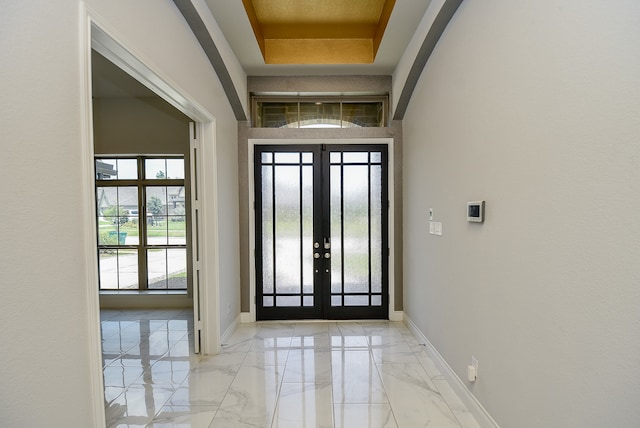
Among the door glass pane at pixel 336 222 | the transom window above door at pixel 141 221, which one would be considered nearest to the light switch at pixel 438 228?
the door glass pane at pixel 336 222

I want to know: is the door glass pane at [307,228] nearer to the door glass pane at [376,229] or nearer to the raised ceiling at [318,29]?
the door glass pane at [376,229]

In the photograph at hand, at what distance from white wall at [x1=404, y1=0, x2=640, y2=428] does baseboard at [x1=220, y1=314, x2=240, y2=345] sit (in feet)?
7.69

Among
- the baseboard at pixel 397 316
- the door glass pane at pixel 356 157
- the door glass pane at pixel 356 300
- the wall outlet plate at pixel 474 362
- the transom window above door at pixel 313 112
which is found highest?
the transom window above door at pixel 313 112

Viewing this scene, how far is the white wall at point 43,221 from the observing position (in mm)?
1104

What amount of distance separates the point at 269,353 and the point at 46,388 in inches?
87.0

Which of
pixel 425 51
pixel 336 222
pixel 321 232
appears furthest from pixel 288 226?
pixel 425 51

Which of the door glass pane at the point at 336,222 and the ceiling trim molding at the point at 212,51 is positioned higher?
the ceiling trim molding at the point at 212,51

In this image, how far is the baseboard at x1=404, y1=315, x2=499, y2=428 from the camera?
6.70ft

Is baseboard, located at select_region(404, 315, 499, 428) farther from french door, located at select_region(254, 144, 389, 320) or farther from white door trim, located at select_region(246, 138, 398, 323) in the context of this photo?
french door, located at select_region(254, 144, 389, 320)

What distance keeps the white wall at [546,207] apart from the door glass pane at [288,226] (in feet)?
6.77

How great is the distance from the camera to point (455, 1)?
242 centimetres

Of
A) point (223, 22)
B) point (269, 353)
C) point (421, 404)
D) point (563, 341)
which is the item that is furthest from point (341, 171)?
point (563, 341)

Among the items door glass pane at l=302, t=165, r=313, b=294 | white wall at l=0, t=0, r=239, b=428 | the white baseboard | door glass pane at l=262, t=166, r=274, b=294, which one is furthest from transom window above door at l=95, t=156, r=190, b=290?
white wall at l=0, t=0, r=239, b=428

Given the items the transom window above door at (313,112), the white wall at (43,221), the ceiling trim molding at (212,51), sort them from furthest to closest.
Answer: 1. the transom window above door at (313,112)
2. the ceiling trim molding at (212,51)
3. the white wall at (43,221)
